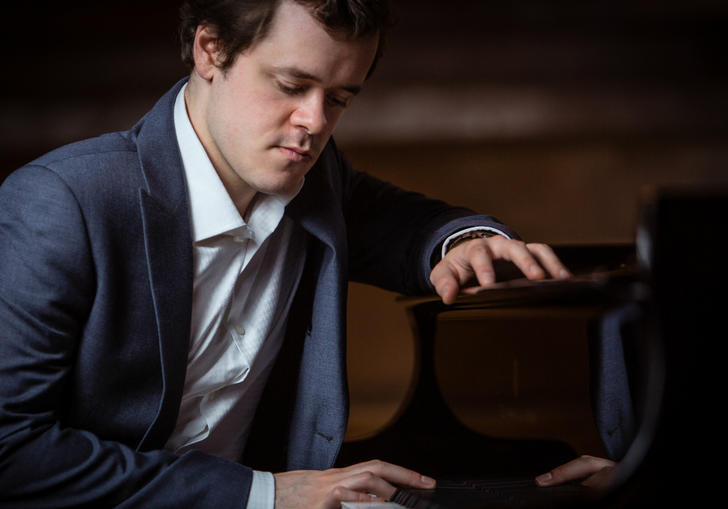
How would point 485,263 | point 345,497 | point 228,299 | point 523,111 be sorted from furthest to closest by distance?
1. point 523,111
2. point 228,299
3. point 485,263
4. point 345,497

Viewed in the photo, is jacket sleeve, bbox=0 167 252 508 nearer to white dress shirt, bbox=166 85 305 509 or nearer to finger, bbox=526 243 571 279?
white dress shirt, bbox=166 85 305 509

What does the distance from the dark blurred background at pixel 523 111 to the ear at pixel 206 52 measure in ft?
3.82

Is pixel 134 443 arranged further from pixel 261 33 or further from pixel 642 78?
pixel 642 78

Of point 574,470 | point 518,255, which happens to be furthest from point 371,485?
point 518,255

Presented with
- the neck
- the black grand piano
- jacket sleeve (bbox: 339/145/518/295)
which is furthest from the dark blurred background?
the black grand piano

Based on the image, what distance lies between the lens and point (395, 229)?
1296mm

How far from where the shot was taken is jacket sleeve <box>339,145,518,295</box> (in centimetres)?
117

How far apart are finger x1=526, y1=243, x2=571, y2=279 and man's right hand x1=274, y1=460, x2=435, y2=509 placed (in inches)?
12.5

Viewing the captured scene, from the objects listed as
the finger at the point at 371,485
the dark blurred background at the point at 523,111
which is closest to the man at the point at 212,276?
the finger at the point at 371,485

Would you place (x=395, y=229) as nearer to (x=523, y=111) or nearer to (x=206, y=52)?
(x=206, y=52)

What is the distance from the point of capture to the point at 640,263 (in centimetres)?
59

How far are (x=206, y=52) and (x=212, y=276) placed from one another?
1.15 feet

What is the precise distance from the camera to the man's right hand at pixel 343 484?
2.89ft

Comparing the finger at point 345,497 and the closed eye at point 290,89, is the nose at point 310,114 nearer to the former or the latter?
the closed eye at point 290,89
